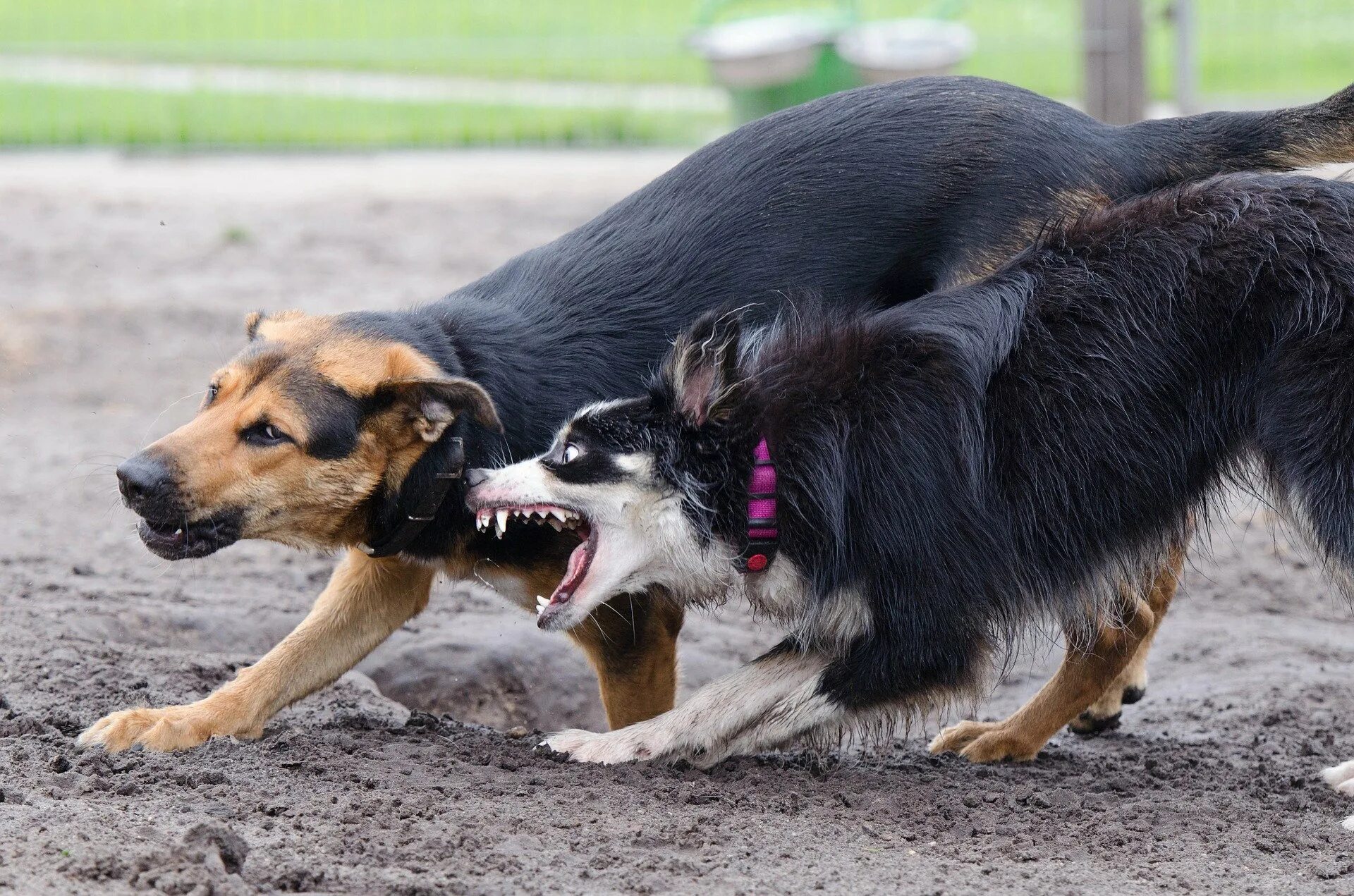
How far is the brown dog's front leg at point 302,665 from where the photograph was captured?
4137mm

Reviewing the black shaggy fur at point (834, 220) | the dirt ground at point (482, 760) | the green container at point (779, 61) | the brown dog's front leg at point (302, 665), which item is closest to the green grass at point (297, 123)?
the green container at point (779, 61)

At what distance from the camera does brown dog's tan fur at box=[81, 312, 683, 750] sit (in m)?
4.11

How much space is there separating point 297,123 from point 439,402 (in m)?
11.3

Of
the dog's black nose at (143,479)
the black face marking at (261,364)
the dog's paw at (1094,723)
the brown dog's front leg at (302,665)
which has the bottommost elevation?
the dog's paw at (1094,723)

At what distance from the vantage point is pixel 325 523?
4.30 meters

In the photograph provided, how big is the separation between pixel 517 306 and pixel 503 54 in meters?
10.2

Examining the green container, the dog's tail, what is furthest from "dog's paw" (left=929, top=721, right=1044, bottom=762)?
the green container

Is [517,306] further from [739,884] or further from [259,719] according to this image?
[739,884]

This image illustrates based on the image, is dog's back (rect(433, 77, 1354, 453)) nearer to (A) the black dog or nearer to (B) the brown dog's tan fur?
(A) the black dog

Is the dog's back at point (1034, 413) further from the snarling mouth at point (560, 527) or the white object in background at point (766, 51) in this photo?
the white object in background at point (766, 51)

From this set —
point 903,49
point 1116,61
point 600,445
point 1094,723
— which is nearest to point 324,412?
point 600,445

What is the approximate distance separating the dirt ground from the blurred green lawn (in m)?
5.97

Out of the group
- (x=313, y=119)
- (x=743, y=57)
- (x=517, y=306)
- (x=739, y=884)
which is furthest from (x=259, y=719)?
(x=313, y=119)

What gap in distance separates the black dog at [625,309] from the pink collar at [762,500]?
62cm
